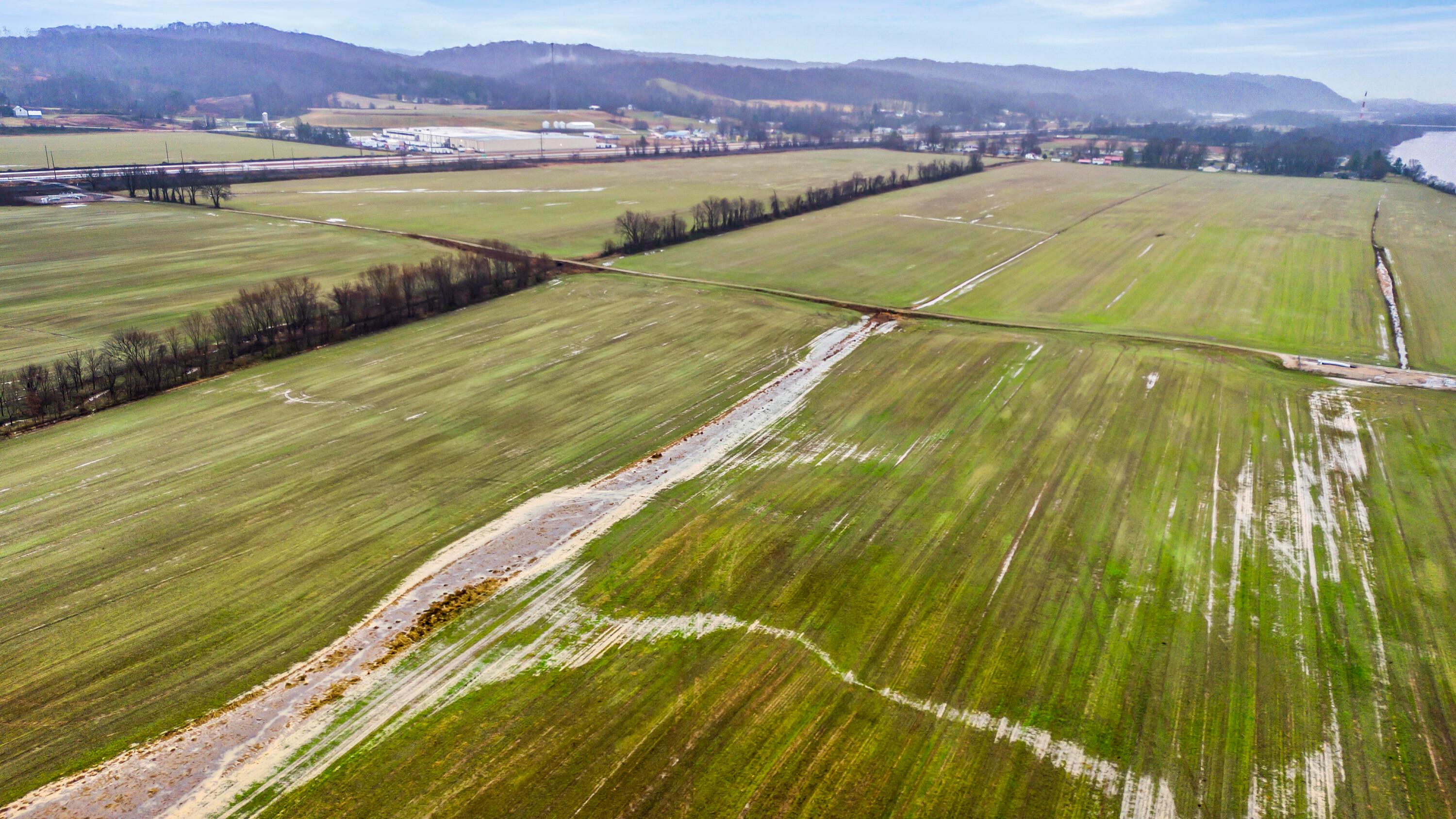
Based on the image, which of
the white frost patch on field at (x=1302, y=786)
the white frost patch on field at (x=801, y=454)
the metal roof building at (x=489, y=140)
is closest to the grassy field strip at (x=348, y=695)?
the white frost patch on field at (x=801, y=454)

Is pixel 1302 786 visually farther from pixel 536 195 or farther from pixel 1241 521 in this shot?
pixel 536 195

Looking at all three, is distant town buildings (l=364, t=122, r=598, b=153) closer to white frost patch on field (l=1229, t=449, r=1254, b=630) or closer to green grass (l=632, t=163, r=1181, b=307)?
green grass (l=632, t=163, r=1181, b=307)

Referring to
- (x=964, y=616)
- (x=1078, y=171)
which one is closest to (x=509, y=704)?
(x=964, y=616)

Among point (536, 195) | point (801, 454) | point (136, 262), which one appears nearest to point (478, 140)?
point (536, 195)

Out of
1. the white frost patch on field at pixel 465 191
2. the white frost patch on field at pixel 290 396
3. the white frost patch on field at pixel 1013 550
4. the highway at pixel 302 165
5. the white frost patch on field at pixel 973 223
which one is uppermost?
the highway at pixel 302 165

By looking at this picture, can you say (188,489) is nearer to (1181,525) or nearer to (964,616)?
(964,616)

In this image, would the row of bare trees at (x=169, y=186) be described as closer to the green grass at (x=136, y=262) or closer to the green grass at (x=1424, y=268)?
the green grass at (x=136, y=262)
